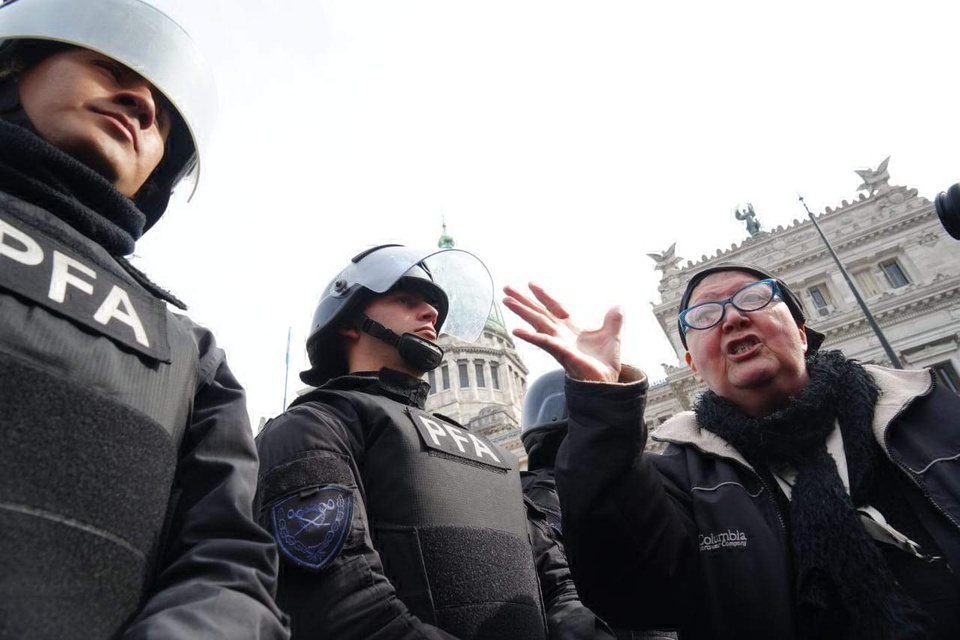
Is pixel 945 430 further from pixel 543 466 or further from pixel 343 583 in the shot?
pixel 543 466

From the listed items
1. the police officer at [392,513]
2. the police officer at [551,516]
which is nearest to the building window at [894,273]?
the police officer at [551,516]

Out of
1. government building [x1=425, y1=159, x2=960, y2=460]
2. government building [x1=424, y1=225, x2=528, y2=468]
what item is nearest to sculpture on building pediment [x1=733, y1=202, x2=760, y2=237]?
government building [x1=425, y1=159, x2=960, y2=460]

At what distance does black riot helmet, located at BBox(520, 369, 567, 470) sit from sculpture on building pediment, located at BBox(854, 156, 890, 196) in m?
22.4

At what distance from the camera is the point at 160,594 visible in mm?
1146

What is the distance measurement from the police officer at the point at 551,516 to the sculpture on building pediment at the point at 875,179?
73.3 feet

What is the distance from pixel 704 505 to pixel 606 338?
78cm

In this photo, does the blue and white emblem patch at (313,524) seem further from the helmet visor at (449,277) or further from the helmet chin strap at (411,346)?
the helmet visor at (449,277)

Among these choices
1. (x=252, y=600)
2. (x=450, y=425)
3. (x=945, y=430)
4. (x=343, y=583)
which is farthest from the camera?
(x=450, y=425)

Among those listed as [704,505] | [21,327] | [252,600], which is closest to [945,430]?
[704,505]

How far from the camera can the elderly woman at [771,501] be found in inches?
74.1

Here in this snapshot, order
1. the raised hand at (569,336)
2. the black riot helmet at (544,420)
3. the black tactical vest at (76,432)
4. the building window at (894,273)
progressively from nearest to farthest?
1. the black tactical vest at (76,432)
2. the raised hand at (569,336)
3. the black riot helmet at (544,420)
4. the building window at (894,273)

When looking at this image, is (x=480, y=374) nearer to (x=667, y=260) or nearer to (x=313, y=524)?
(x=667, y=260)

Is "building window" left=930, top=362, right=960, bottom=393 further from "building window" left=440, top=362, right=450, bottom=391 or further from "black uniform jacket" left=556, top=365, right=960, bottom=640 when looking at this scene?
"building window" left=440, top=362, right=450, bottom=391

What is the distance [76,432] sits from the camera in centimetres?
109
